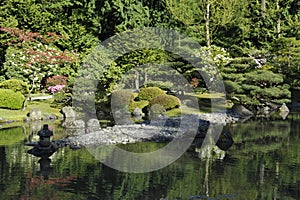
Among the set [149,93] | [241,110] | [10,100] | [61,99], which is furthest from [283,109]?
[10,100]

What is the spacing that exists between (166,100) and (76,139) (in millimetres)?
9498

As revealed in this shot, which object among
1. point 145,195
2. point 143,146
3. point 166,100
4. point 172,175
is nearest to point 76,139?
point 143,146

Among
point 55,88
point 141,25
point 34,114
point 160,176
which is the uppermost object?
point 141,25

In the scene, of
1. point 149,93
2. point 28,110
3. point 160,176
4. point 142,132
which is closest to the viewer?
point 160,176

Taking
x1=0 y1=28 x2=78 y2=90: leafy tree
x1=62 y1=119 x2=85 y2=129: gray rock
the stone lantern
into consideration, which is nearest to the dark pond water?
the stone lantern

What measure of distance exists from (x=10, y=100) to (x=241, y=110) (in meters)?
12.4

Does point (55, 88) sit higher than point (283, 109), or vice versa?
point (55, 88)

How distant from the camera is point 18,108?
25.1 m

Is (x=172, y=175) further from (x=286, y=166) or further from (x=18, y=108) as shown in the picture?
(x=18, y=108)

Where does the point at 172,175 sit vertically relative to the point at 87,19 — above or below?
below

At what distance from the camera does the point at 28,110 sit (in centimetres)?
2520

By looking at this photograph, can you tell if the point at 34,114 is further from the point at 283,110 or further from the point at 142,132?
the point at 283,110

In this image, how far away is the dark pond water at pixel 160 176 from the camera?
1145 cm

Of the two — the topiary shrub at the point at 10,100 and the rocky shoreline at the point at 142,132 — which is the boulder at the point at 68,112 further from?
the rocky shoreline at the point at 142,132
